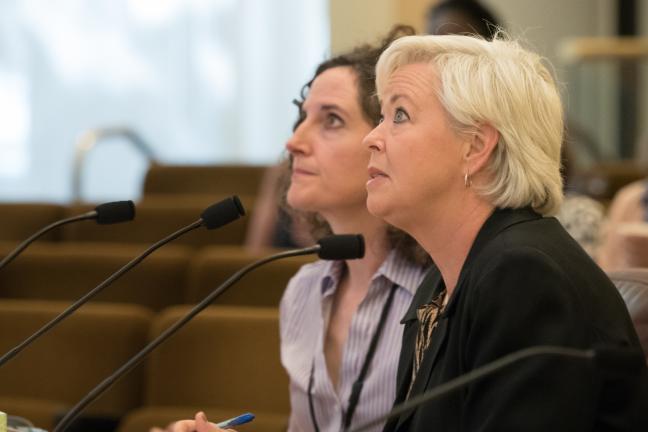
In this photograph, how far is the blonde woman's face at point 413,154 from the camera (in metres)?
1.90

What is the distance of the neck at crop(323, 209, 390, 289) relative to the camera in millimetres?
2559

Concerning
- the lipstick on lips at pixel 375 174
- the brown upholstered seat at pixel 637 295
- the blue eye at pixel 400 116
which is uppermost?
the blue eye at pixel 400 116

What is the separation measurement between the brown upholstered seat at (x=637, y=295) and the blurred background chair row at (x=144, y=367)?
1.18 meters

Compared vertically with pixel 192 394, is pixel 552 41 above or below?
above

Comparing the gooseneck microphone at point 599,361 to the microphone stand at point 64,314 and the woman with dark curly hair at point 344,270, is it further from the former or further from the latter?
the woman with dark curly hair at point 344,270

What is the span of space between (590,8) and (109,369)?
23.2ft

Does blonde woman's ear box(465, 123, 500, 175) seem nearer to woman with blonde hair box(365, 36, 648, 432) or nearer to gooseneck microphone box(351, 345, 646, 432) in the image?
woman with blonde hair box(365, 36, 648, 432)

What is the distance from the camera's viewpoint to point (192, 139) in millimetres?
8148

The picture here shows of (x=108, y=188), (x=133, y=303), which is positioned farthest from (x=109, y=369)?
(x=108, y=188)

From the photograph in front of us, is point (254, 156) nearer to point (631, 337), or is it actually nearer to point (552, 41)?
point (552, 41)

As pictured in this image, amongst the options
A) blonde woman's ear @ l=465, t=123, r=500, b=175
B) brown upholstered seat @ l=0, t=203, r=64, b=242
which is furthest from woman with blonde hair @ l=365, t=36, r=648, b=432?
brown upholstered seat @ l=0, t=203, r=64, b=242

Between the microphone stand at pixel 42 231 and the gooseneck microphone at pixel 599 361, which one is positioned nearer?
the gooseneck microphone at pixel 599 361

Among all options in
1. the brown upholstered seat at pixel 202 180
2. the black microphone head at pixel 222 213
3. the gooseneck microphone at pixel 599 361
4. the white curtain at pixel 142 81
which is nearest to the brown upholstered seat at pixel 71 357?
the black microphone head at pixel 222 213

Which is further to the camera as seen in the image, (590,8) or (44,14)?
(590,8)
